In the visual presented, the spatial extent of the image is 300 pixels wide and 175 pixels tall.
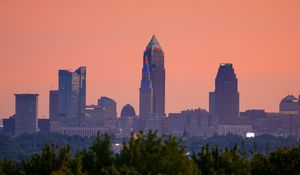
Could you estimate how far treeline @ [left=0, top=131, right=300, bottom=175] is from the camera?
79.2 metres

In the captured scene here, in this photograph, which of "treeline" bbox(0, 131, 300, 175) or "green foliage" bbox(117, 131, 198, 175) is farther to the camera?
"treeline" bbox(0, 131, 300, 175)

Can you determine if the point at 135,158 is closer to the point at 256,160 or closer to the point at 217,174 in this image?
the point at 217,174

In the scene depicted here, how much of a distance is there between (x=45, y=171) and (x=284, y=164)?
15902 millimetres

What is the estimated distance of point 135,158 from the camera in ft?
267

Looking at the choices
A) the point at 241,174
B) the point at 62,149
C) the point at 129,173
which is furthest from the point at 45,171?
the point at 241,174

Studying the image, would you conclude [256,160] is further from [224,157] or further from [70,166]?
[70,166]

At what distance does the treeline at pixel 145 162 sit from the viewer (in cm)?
7925

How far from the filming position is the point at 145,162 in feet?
263

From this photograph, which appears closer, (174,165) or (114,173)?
(114,173)

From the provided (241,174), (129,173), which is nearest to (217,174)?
(241,174)

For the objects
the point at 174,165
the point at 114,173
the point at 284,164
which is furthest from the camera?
the point at 284,164

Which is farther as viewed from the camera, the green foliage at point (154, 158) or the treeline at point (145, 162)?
the treeline at point (145, 162)

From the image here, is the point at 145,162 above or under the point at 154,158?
under

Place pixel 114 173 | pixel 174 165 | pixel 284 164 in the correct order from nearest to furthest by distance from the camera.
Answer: pixel 114 173 < pixel 174 165 < pixel 284 164
